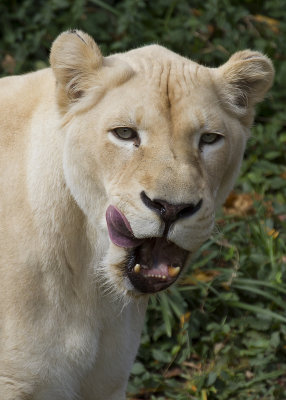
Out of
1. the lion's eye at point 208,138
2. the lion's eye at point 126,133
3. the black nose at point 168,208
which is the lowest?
the black nose at point 168,208

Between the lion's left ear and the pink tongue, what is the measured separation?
56 centimetres

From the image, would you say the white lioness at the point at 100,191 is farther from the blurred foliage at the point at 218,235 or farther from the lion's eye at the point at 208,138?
the blurred foliage at the point at 218,235

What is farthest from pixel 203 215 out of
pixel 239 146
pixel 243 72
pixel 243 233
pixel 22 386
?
pixel 243 233

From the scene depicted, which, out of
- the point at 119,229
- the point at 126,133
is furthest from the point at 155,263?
the point at 126,133

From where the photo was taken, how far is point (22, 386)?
9.43 feet

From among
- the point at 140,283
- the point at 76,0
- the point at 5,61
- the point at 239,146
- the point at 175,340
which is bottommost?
the point at 175,340

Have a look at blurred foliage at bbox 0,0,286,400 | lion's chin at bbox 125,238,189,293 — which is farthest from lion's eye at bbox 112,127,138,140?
blurred foliage at bbox 0,0,286,400

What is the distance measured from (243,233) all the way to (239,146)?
1999 mm

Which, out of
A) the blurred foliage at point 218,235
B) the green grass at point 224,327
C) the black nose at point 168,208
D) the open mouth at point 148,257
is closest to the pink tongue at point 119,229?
the open mouth at point 148,257

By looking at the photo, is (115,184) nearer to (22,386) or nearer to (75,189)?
(75,189)

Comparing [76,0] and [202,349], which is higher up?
[76,0]

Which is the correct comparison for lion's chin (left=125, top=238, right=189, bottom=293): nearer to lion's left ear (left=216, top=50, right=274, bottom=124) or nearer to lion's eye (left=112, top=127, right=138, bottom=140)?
lion's eye (left=112, top=127, right=138, bottom=140)

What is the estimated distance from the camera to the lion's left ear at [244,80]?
2.79 meters

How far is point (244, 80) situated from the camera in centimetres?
285
